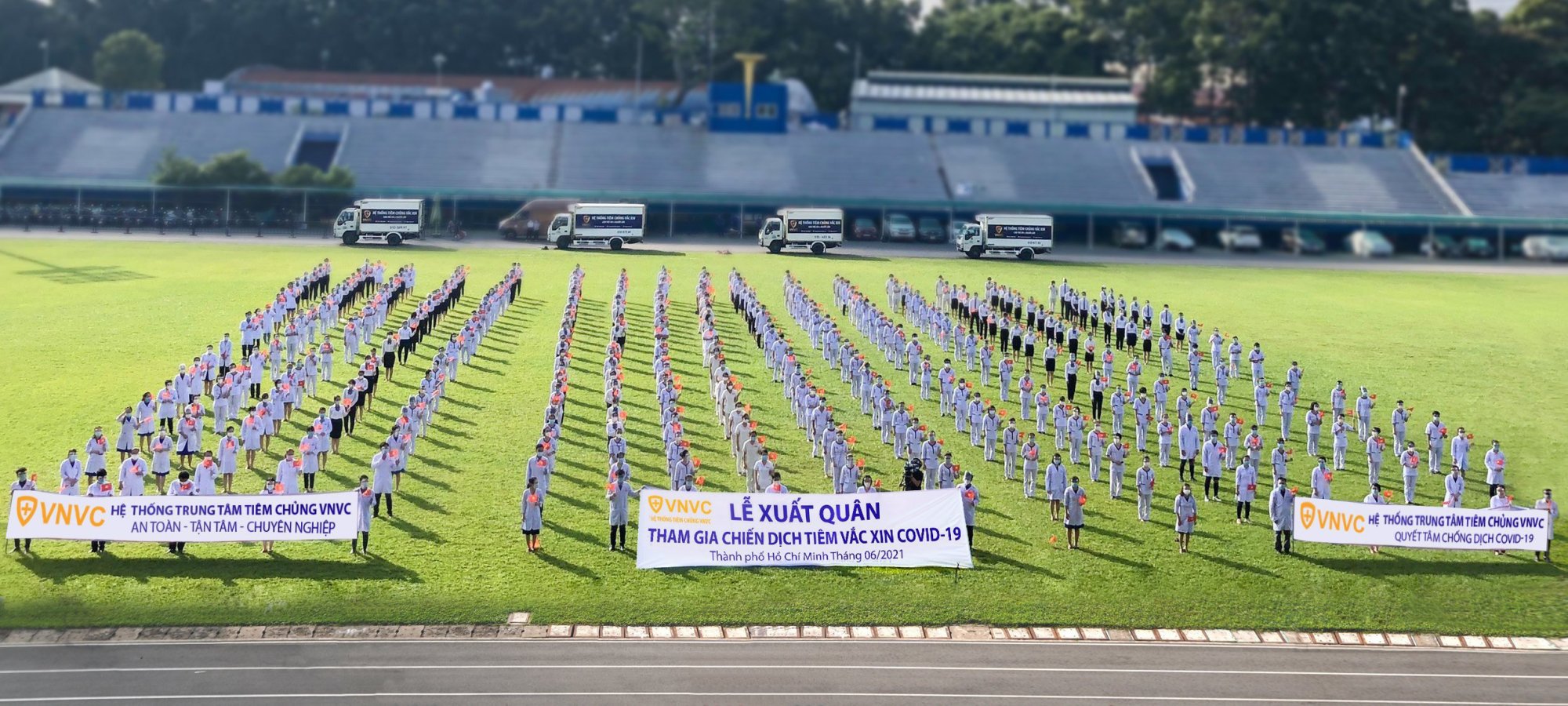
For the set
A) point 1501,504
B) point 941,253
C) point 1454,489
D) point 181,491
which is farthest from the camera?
point 941,253

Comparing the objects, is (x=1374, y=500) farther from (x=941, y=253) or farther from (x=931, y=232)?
(x=931, y=232)

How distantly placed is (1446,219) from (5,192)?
59.0 m

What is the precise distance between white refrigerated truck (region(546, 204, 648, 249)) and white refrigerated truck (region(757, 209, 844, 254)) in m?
4.91

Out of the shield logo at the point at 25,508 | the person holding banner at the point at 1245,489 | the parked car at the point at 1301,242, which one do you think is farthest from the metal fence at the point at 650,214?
the shield logo at the point at 25,508

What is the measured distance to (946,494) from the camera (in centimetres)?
2247

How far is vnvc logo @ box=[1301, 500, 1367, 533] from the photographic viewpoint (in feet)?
76.5

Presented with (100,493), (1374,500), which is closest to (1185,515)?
(1374,500)

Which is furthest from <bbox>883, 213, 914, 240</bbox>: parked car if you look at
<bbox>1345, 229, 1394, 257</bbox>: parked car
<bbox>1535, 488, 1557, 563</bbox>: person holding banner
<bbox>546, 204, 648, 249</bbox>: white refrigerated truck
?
<bbox>1535, 488, 1557, 563</bbox>: person holding banner

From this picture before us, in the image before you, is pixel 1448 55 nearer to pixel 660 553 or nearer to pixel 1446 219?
pixel 1446 219

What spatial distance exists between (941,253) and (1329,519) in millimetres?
38373

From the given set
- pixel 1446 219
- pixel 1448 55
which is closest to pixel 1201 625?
pixel 1446 219

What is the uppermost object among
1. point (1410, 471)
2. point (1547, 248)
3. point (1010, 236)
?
point (1547, 248)

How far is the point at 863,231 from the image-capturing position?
216ft

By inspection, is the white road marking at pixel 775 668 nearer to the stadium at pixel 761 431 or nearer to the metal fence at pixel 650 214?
the stadium at pixel 761 431
